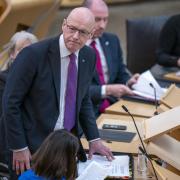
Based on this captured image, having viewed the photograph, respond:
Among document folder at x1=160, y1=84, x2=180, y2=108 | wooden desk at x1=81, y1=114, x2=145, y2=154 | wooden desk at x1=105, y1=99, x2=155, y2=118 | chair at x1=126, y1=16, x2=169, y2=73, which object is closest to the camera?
wooden desk at x1=81, y1=114, x2=145, y2=154

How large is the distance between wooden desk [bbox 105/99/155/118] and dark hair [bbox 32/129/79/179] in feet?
4.41

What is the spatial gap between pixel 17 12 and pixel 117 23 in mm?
4228

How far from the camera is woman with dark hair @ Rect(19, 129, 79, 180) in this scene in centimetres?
229

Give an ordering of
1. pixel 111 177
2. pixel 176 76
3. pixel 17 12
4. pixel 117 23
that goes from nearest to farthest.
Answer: pixel 111 177 → pixel 176 76 → pixel 17 12 → pixel 117 23

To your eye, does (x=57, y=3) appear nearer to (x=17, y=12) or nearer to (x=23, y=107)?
(x=17, y=12)

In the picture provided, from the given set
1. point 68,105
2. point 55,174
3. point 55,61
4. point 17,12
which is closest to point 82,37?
point 55,61

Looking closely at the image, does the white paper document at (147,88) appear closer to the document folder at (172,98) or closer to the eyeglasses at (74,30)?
the document folder at (172,98)

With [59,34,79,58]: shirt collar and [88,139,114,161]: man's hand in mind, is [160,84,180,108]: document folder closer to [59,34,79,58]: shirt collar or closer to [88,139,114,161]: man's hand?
[88,139,114,161]: man's hand

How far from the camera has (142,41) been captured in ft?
17.1

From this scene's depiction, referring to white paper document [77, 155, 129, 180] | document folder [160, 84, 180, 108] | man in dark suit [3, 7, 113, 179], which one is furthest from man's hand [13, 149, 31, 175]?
document folder [160, 84, 180, 108]

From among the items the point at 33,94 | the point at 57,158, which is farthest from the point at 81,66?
the point at 57,158

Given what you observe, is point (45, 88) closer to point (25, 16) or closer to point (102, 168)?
point (102, 168)

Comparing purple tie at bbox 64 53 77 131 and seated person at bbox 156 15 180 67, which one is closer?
purple tie at bbox 64 53 77 131

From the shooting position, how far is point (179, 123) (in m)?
2.45
